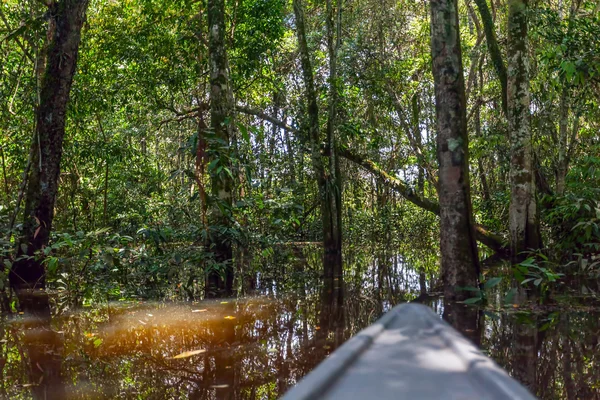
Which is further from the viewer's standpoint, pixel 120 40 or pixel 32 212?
pixel 120 40

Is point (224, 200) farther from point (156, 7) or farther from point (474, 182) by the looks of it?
point (474, 182)

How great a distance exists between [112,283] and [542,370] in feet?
20.0

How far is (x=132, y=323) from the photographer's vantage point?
4.61 meters

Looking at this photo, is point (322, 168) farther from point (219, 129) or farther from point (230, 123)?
point (219, 129)

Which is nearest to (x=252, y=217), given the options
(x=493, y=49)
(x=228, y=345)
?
(x=493, y=49)

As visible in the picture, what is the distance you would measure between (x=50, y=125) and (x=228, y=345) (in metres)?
4.19

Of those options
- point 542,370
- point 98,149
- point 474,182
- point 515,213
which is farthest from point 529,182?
point 474,182

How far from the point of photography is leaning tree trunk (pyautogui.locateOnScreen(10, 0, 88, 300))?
638 centimetres

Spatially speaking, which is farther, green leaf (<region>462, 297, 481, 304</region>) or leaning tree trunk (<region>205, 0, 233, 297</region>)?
leaning tree trunk (<region>205, 0, 233, 297</region>)

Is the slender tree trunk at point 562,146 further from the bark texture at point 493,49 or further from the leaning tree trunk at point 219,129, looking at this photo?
the leaning tree trunk at point 219,129

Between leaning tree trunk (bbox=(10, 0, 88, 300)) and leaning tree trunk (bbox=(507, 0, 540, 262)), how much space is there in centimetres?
615

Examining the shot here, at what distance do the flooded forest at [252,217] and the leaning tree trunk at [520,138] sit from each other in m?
0.03

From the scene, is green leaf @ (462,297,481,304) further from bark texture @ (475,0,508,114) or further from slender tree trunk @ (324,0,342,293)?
bark texture @ (475,0,508,114)

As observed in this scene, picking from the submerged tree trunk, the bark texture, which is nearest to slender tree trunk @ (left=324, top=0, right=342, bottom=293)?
the submerged tree trunk
